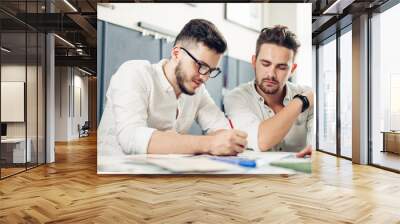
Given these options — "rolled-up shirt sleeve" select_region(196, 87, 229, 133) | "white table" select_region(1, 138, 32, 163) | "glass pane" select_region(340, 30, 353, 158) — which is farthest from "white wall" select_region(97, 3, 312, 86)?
"glass pane" select_region(340, 30, 353, 158)

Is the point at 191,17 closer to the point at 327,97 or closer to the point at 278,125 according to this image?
the point at 278,125

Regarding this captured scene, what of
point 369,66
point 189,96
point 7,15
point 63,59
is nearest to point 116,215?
point 189,96

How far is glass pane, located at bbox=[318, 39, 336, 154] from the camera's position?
9570mm

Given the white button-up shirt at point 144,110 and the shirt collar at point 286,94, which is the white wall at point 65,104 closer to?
the white button-up shirt at point 144,110

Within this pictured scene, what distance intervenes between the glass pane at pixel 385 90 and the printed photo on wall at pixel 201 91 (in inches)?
71.3

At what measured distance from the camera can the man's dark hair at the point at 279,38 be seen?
612cm

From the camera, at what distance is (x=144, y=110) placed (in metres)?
5.82

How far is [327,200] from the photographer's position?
457cm

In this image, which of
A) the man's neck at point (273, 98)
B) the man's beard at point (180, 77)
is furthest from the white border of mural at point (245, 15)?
the man's beard at point (180, 77)

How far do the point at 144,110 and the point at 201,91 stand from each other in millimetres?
923

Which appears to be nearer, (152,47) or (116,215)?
(116,215)

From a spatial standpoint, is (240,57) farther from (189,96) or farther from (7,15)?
(7,15)

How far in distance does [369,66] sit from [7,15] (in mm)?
6552

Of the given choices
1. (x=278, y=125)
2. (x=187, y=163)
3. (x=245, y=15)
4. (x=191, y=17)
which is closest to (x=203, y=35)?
(x=191, y=17)
